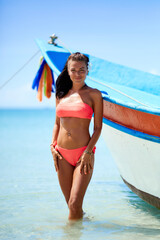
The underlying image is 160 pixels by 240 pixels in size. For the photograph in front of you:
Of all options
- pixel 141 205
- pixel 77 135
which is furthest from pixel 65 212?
pixel 77 135

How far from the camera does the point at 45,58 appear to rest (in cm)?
527

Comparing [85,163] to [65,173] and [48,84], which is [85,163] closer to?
[65,173]

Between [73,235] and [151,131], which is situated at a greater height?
[151,131]

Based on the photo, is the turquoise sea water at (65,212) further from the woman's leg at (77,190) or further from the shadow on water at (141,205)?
the woman's leg at (77,190)

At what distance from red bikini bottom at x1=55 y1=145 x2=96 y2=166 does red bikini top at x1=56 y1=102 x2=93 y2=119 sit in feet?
→ 1.02

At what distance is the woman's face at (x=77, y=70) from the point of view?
3174 mm

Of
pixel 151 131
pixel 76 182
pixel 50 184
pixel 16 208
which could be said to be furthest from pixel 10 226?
pixel 50 184

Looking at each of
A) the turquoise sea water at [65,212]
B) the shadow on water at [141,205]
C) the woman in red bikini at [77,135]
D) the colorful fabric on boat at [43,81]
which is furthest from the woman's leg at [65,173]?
the colorful fabric on boat at [43,81]

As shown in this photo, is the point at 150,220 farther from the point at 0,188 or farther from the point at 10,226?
the point at 0,188

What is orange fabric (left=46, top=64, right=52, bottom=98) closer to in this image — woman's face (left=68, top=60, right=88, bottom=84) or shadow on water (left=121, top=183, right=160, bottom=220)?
shadow on water (left=121, top=183, right=160, bottom=220)

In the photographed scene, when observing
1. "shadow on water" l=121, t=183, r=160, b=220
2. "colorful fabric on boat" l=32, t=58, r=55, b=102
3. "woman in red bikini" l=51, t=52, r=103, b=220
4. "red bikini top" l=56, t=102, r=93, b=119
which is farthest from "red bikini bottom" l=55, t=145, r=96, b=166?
"colorful fabric on boat" l=32, t=58, r=55, b=102

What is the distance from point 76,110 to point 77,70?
383 mm

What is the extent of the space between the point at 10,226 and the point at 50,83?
8.50 feet

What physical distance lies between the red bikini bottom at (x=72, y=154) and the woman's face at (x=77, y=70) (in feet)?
2.13
